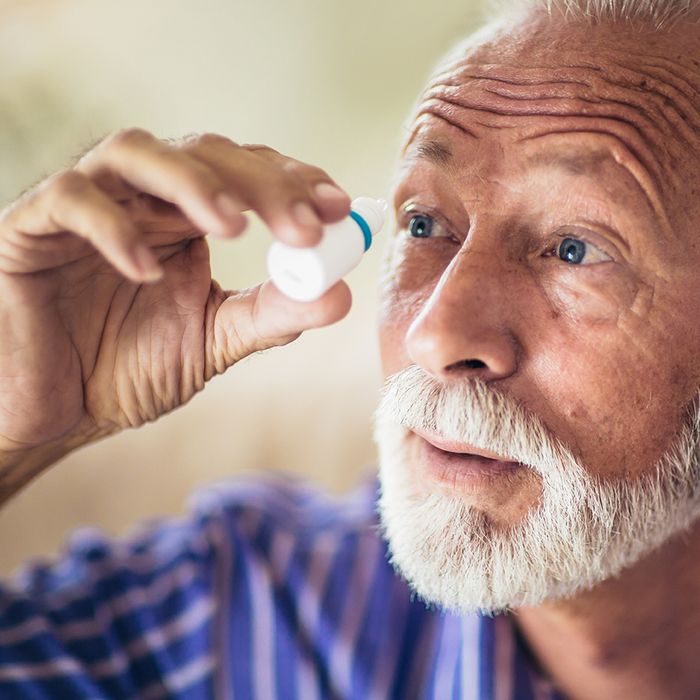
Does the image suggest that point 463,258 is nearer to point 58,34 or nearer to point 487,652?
point 487,652

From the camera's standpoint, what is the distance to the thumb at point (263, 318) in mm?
903

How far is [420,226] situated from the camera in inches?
49.2

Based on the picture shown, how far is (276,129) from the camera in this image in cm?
268

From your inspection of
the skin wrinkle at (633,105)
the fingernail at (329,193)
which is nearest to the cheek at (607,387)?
the skin wrinkle at (633,105)

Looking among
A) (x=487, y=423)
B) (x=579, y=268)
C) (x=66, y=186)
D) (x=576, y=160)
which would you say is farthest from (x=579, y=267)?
(x=66, y=186)

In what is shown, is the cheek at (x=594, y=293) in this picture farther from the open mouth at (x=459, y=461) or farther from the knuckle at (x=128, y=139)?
the knuckle at (x=128, y=139)

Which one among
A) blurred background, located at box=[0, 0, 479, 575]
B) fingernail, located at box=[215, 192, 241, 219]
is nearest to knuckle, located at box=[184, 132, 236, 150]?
fingernail, located at box=[215, 192, 241, 219]

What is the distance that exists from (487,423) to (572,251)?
0.83 ft

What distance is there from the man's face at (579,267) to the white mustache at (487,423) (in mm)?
13

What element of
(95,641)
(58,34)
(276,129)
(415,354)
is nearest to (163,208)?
(415,354)

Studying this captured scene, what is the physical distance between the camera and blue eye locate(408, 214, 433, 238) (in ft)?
4.06

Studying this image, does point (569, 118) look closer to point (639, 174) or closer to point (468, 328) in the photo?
point (639, 174)

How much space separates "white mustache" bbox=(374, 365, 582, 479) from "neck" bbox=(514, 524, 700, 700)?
0.31 m

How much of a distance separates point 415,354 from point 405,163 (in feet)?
1.06
